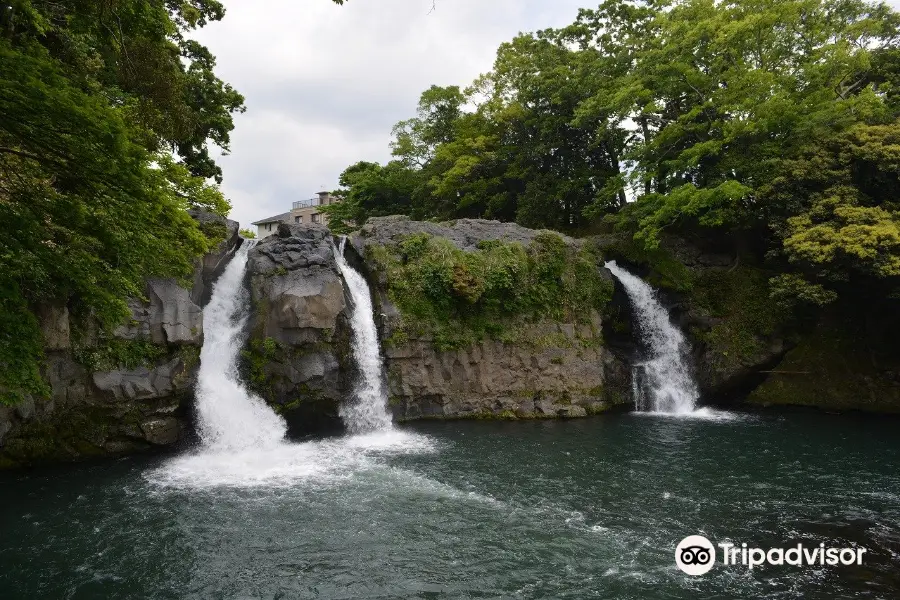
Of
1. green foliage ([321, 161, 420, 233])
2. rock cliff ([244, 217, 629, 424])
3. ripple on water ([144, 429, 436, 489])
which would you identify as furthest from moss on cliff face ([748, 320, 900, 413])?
green foliage ([321, 161, 420, 233])

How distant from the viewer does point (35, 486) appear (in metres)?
11.8

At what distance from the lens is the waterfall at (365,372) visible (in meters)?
17.4

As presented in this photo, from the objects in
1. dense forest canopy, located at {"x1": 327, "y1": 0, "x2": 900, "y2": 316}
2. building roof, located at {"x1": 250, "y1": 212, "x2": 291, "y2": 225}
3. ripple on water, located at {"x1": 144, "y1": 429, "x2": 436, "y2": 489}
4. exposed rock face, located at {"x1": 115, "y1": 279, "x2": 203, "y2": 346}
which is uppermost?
building roof, located at {"x1": 250, "y1": 212, "x2": 291, "y2": 225}

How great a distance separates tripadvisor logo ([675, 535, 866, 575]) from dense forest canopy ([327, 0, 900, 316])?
486 inches

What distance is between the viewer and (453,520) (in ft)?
33.4

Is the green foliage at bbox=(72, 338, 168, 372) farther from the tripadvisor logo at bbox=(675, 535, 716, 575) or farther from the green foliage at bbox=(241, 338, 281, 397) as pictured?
the tripadvisor logo at bbox=(675, 535, 716, 575)

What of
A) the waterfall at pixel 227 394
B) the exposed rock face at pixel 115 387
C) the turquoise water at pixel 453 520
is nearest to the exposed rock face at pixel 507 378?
the turquoise water at pixel 453 520

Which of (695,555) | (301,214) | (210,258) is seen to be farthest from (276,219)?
(695,555)

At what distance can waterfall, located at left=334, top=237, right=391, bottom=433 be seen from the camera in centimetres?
1741

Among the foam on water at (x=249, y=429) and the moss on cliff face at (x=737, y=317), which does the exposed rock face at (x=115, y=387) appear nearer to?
the foam on water at (x=249, y=429)

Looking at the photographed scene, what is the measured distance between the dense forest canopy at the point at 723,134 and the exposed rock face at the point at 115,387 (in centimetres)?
1761

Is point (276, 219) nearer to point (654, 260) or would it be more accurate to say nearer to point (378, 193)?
point (378, 193)

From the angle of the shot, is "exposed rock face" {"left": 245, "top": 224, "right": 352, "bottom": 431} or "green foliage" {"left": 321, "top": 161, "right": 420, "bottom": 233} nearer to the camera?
"exposed rock face" {"left": 245, "top": 224, "right": 352, "bottom": 431}

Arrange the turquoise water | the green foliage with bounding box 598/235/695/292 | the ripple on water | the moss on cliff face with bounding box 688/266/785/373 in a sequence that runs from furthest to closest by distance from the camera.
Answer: the green foliage with bounding box 598/235/695/292 < the moss on cliff face with bounding box 688/266/785/373 < the ripple on water < the turquoise water
